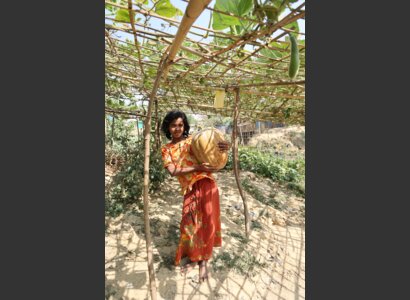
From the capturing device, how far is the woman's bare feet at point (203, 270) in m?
2.26

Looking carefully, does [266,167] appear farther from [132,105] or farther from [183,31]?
[183,31]

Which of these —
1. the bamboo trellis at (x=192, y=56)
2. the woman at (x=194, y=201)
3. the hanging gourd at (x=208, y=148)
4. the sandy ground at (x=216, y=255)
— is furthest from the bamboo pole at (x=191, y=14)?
the sandy ground at (x=216, y=255)

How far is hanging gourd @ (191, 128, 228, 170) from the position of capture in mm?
2158

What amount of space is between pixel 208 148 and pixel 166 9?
1133mm

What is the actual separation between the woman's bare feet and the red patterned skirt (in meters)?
0.06

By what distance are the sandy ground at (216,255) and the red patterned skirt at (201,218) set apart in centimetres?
24

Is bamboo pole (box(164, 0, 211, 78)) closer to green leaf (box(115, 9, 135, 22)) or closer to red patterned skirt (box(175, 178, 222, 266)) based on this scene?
green leaf (box(115, 9, 135, 22))

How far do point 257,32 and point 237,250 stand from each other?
8.28ft

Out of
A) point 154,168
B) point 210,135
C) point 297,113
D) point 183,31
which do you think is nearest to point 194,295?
point 210,135

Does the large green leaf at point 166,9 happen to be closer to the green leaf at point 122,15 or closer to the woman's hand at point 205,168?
the green leaf at point 122,15

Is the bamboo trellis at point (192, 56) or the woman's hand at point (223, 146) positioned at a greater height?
the bamboo trellis at point (192, 56)

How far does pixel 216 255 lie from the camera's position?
108 inches

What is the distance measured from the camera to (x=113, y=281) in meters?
2.17

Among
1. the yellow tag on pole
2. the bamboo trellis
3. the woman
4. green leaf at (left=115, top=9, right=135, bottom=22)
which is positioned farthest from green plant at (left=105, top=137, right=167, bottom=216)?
green leaf at (left=115, top=9, right=135, bottom=22)
